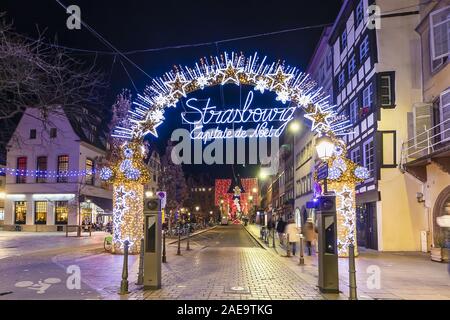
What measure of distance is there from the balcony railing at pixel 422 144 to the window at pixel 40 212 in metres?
38.7

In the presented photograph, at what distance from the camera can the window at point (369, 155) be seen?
23.5 meters

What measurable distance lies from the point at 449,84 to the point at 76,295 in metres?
16.5

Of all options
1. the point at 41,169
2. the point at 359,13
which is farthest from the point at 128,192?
the point at 41,169

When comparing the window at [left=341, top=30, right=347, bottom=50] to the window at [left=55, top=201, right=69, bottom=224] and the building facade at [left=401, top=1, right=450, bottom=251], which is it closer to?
the building facade at [left=401, top=1, right=450, bottom=251]

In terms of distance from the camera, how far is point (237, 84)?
17.5 meters

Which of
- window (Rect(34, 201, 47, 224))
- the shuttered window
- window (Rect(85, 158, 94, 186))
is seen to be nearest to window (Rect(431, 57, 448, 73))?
the shuttered window

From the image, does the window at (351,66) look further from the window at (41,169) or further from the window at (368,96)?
the window at (41,169)

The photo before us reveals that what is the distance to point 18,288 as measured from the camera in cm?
1090

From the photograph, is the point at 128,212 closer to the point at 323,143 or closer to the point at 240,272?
the point at 240,272

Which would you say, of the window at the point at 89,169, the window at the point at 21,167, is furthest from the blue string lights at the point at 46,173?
the window at the point at 89,169

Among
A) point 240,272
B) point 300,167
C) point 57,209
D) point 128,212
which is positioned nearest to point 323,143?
point 240,272

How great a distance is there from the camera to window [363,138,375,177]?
23.5 metres

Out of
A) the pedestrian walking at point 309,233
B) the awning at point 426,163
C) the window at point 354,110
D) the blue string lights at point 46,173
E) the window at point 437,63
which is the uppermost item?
the window at point 437,63
